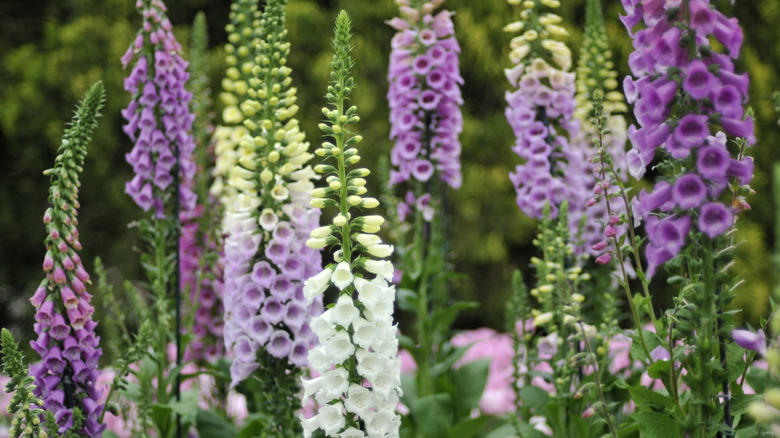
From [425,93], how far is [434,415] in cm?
145

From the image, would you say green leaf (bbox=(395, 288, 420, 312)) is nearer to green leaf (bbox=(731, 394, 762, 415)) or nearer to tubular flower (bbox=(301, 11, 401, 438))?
tubular flower (bbox=(301, 11, 401, 438))

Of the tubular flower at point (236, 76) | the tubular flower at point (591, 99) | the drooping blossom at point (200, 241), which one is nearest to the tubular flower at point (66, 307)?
the tubular flower at point (236, 76)

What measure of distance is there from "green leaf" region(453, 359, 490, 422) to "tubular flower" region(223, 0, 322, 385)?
97 cm

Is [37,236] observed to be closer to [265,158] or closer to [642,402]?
[265,158]

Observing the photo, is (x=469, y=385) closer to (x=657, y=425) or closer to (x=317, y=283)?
(x=657, y=425)

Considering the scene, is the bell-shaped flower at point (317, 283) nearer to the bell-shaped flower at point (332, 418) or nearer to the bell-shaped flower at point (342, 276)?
the bell-shaped flower at point (342, 276)

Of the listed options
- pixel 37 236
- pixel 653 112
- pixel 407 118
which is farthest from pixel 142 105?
pixel 37 236

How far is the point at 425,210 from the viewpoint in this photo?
3490 mm

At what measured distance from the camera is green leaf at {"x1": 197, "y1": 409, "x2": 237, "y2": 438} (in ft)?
9.32

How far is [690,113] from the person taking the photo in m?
1.57

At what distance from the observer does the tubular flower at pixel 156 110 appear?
3.04 m

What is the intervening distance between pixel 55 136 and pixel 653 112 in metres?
7.12

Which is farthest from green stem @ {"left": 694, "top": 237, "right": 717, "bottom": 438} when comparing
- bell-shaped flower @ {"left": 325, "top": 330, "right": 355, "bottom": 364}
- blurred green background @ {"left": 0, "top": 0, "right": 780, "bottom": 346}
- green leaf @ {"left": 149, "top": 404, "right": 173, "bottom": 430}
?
blurred green background @ {"left": 0, "top": 0, "right": 780, "bottom": 346}

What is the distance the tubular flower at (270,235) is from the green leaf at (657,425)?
3.81ft
